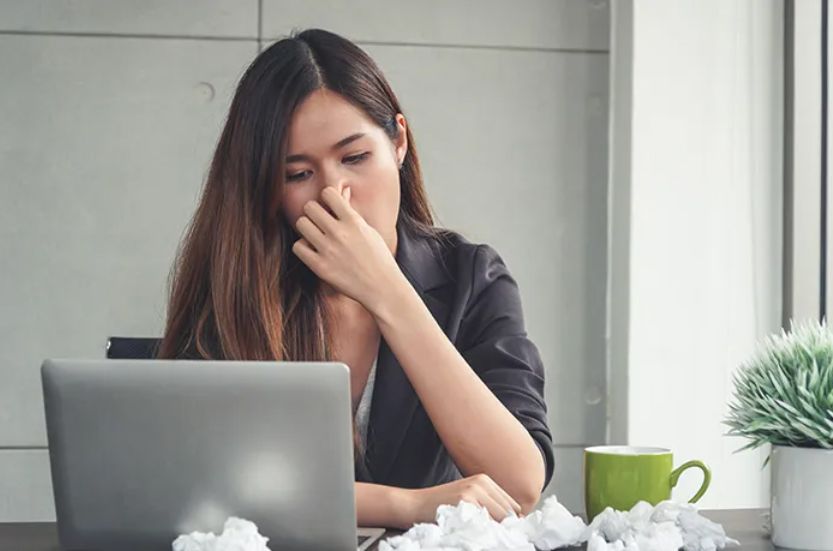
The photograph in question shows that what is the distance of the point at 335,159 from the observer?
5.67 ft

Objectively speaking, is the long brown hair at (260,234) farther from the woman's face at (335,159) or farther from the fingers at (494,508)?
the fingers at (494,508)

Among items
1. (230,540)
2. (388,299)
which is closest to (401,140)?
(388,299)

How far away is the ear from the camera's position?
189 centimetres

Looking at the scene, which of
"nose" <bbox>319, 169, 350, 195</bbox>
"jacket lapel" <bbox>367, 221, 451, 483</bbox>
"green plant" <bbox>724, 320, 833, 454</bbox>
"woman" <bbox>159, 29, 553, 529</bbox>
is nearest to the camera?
"green plant" <bbox>724, 320, 833, 454</bbox>

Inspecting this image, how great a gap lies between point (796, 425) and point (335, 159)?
2.75 ft

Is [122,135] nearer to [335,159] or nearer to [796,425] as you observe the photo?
[335,159]

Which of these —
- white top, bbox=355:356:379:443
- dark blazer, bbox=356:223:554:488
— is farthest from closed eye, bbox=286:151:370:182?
white top, bbox=355:356:379:443

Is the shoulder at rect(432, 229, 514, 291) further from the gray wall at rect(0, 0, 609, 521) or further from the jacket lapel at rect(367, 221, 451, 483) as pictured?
the gray wall at rect(0, 0, 609, 521)

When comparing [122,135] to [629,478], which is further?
[122,135]

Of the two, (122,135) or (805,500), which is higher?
(122,135)

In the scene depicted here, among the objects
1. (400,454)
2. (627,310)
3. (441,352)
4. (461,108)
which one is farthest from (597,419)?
(441,352)

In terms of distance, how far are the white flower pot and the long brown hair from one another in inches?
29.7

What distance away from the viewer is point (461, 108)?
2.85 metres

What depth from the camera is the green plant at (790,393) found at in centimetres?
116
